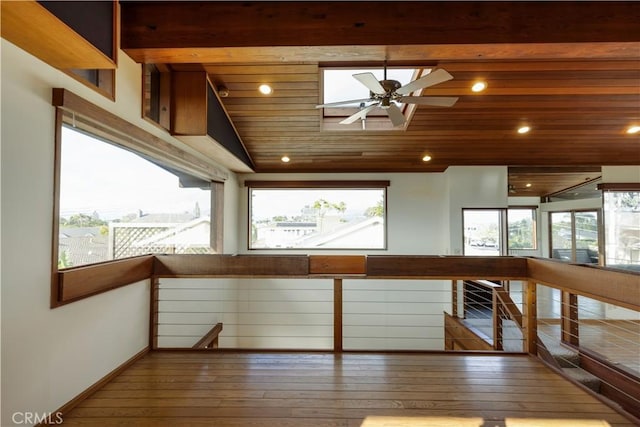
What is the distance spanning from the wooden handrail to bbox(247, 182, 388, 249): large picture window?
1.67 metres

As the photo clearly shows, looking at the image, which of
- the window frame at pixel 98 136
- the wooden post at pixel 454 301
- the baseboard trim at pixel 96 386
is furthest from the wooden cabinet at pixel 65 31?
the wooden post at pixel 454 301

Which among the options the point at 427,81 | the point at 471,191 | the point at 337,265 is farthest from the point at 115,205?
the point at 471,191

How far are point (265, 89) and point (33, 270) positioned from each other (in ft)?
9.71

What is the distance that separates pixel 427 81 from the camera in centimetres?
278

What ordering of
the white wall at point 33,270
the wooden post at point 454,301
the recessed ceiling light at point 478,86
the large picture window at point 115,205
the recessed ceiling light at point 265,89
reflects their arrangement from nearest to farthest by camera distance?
1. the white wall at point 33,270
2. the large picture window at point 115,205
3. the recessed ceiling light at point 478,86
4. the recessed ceiling light at point 265,89
5. the wooden post at point 454,301

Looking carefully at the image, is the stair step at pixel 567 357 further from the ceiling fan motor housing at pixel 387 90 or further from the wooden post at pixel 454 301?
the ceiling fan motor housing at pixel 387 90

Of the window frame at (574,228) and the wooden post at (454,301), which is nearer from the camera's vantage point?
the wooden post at (454,301)

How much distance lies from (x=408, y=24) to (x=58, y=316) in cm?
302

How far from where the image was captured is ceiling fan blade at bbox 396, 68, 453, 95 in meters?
2.65

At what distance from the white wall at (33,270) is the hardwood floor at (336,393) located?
0.29 metres

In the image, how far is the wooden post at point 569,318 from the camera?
3053 mm

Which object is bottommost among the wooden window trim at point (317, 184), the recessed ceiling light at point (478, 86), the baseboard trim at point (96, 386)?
the baseboard trim at point (96, 386)

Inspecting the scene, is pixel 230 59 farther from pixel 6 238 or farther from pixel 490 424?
pixel 490 424

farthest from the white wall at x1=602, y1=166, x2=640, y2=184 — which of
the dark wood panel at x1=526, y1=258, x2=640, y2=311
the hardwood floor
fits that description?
the hardwood floor
